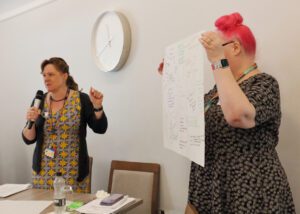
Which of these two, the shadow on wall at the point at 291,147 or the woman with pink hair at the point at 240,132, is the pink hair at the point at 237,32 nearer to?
the woman with pink hair at the point at 240,132

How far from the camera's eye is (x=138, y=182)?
7.84ft

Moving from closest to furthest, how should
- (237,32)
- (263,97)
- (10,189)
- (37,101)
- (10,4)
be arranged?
(263,97)
(237,32)
(10,189)
(37,101)
(10,4)

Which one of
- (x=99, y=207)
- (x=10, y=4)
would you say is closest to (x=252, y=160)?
(x=99, y=207)

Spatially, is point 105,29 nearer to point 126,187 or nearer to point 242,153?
point 126,187

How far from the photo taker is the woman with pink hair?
1.20 metres

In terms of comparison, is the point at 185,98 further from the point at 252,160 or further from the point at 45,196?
the point at 45,196

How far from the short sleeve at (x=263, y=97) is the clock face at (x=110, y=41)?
1.40 meters

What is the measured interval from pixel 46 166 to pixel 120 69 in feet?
3.20

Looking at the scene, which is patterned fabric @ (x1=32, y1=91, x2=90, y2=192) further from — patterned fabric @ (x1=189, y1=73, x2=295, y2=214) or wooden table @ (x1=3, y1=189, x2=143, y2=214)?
patterned fabric @ (x1=189, y1=73, x2=295, y2=214)

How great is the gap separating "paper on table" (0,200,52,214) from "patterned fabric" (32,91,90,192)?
430 mm

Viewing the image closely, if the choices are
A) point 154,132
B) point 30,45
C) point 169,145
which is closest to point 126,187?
point 154,132

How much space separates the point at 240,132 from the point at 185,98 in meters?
0.32

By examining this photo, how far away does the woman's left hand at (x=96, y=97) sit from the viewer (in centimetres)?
201

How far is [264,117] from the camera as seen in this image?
1203 millimetres
